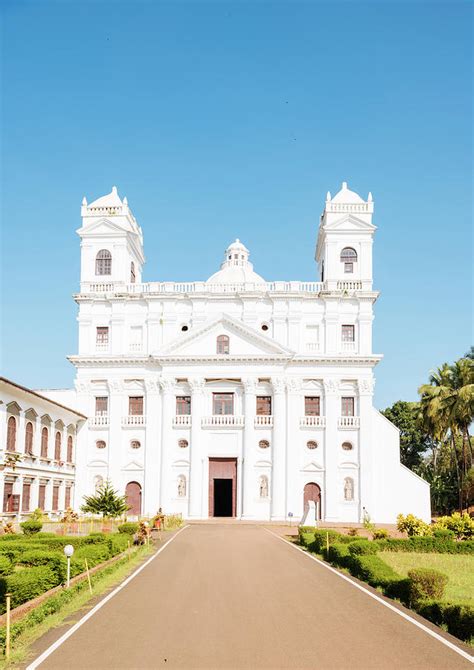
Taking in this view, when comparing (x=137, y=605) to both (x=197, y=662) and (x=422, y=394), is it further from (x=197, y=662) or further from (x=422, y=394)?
(x=422, y=394)

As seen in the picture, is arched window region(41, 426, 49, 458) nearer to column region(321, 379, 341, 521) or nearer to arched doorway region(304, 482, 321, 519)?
arched doorway region(304, 482, 321, 519)

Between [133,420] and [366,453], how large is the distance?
1665 centimetres

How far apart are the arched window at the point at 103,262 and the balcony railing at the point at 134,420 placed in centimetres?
1096

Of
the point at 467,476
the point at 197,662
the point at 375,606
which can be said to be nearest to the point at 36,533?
the point at 375,606

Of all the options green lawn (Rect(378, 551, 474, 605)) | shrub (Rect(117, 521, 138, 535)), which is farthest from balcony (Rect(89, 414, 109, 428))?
green lawn (Rect(378, 551, 474, 605))

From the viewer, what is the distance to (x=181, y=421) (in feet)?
183

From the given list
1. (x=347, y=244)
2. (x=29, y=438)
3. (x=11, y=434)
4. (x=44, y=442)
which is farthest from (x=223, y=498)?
(x=347, y=244)

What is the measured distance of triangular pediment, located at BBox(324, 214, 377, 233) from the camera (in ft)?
192

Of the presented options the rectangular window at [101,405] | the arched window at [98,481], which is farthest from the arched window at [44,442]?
the rectangular window at [101,405]

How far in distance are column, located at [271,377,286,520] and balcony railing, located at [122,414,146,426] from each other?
31.0ft

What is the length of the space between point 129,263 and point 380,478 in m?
24.5

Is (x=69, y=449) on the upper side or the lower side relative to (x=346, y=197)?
lower

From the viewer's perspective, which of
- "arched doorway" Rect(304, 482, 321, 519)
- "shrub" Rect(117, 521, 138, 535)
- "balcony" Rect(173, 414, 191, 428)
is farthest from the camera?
"balcony" Rect(173, 414, 191, 428)

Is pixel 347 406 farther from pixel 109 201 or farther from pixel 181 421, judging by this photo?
pixel 109 201
